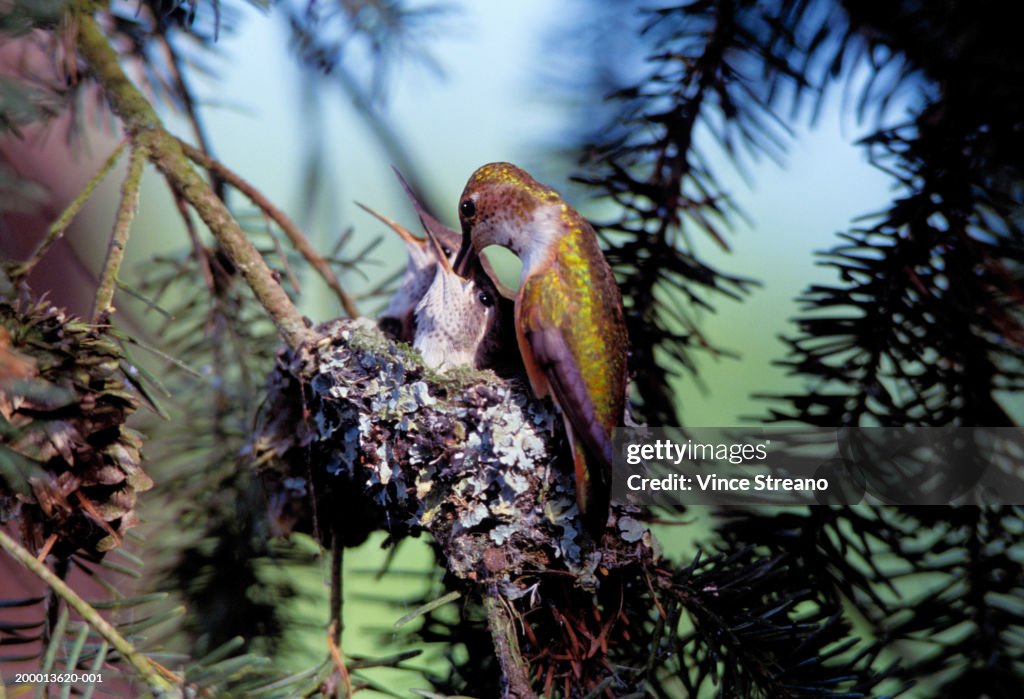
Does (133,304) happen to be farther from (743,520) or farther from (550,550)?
(743,520)

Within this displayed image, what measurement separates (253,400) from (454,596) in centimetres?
48

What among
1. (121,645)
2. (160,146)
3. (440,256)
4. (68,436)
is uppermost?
(440,256)

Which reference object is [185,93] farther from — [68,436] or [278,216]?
[68,436]

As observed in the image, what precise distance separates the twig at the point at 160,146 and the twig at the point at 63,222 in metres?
0.03

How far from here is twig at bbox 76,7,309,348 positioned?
2.46 ft

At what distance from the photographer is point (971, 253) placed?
0.69 metres

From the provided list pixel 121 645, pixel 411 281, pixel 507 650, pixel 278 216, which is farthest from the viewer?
pixel 411 281

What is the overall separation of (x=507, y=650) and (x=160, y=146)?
0.59 m

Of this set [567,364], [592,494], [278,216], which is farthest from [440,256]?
[592,494]

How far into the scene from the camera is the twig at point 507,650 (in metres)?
0.58

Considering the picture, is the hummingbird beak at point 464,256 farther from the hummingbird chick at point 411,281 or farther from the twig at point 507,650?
the twig at point 507,650

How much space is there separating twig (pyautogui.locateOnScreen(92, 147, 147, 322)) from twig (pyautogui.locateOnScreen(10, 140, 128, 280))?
0.02m

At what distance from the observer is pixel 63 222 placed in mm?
620

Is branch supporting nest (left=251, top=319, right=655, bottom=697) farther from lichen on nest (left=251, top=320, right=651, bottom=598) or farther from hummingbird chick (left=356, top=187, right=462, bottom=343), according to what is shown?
hummingbird chick (left=356, top=187, right=462, bottom=343)
